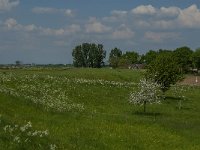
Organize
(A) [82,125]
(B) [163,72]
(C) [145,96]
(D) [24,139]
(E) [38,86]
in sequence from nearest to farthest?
(D) [24,139] → (A) [82,125] → (C) [145,96] → (E) [38,86] → (B) [163,72]

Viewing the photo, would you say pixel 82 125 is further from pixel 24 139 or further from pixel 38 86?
pixel 38 86

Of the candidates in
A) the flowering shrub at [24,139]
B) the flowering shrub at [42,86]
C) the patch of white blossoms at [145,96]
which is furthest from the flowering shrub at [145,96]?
the flowering shrub at [24,139]

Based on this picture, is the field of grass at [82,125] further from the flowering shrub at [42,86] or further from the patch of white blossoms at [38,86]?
the flowering shrub at [42,86]

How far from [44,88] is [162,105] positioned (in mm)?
14514

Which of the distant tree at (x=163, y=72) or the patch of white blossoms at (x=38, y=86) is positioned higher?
the distant tree at (x=163, y=72)

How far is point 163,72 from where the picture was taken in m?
70.1

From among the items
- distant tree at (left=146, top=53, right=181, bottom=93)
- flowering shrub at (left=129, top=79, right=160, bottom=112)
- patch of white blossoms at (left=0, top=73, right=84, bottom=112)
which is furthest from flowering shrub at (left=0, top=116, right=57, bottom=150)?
distant tree at (left=146, top=53, right=181, bottom=93)

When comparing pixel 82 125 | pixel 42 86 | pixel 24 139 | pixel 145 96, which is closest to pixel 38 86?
pixel 42 86

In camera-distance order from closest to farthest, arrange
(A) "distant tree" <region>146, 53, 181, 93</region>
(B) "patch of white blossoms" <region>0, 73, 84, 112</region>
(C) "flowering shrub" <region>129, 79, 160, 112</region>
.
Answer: (B) "patch of white blossoms" <region>0, 73, 84, 112</region>
(C) "flowering shrub" <region>129, 79, 160, 112</region>
(A) "distant tree" <region>146, 53, 181, 93</region>

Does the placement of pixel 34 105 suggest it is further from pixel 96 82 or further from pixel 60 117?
pixel 96 82

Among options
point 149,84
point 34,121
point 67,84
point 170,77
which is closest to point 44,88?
point 67,84

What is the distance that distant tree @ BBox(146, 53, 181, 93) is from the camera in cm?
6969

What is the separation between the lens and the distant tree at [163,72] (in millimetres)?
69688

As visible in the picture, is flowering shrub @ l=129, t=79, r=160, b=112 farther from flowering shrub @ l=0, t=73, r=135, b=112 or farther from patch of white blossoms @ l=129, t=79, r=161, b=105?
flowering shrub @ l=0, t=73, r=135, b=112
